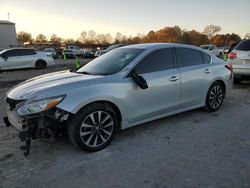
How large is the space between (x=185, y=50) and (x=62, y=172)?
3.30 meters

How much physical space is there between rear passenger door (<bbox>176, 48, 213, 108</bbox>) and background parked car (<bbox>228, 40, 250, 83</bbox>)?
10.3ft

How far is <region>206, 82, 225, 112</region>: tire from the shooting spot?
541 centimetres

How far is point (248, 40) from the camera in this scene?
8156 millimetres

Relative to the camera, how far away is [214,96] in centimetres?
552

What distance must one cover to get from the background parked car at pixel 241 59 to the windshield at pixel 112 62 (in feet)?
15.7

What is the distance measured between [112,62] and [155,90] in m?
0.94

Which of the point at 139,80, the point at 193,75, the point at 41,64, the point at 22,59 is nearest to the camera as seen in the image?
the point at 139,80

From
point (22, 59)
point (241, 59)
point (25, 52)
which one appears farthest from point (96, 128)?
point (25, 52)

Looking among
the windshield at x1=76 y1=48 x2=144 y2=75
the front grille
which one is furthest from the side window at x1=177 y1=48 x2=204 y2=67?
the front grille

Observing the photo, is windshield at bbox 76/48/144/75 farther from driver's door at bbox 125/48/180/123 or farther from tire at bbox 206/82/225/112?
tire at bbox 206/82/225/112

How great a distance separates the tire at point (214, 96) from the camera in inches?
213

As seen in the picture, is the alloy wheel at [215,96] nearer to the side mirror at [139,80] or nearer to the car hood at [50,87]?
the side mirror at [139,80]

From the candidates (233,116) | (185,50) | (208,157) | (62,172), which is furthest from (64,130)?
(233,116)

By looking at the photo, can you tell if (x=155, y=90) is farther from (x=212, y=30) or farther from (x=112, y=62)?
(x=212, y=30)
